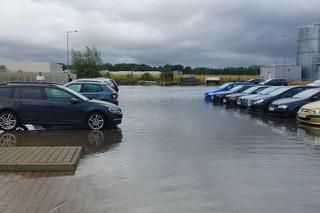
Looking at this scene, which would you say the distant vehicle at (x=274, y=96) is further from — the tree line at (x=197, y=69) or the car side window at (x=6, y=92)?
the tree line at (x=197, y=69)

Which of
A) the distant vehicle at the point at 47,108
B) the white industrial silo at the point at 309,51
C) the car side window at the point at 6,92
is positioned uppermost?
the white industrial silo at the point at 309,51

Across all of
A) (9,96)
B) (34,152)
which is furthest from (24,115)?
(34,152)

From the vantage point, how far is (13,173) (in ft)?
28.2

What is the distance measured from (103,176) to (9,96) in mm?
8397

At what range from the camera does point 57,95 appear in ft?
52.1

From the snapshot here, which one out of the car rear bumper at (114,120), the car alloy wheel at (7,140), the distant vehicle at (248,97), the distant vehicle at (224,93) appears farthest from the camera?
the distant vehicle at (224,93)

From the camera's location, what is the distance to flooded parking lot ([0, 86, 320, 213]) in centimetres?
675

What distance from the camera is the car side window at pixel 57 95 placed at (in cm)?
1578

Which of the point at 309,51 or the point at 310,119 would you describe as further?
the point at 309,51

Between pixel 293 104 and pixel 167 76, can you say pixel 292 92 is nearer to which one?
pixel 293 104

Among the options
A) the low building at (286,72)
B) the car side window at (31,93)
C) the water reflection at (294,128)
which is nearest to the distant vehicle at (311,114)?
the water reflection at (294,128)

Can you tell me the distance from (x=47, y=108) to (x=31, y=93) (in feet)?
2.70

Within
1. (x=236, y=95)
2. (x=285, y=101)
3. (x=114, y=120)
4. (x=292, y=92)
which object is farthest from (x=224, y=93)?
(x=114, y=120)

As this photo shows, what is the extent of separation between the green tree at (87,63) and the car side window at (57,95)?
80819 mm
